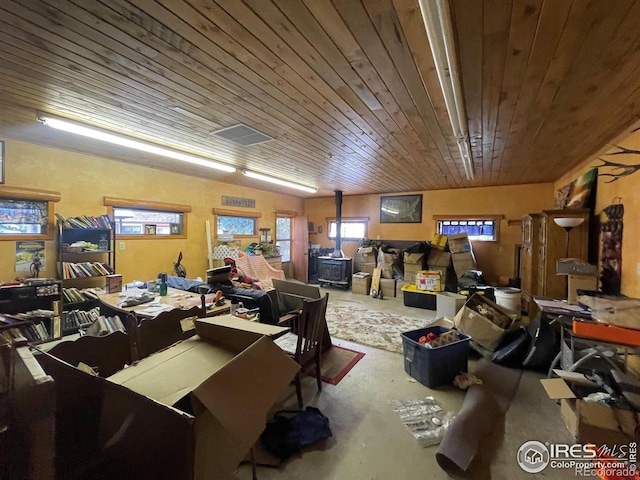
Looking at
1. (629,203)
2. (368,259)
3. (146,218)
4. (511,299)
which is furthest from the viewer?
(368,259)

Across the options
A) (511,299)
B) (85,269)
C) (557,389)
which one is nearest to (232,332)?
(557,389)

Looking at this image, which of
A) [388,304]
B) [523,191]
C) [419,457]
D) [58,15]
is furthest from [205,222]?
[523,191]

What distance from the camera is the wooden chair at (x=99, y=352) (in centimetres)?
145

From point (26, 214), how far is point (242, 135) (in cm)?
299

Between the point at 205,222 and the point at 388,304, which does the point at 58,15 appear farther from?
the point at 388,304

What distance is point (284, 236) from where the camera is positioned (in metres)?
8.14

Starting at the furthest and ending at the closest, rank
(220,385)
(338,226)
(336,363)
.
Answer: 1. (338,226)
2. (336,363)
3. (220,385)

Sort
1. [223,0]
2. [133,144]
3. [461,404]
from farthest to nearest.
Result: 1. [133,144]
2. [461,404]
3. [223,0]

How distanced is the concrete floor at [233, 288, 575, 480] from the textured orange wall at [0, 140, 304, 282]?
365 centimetres

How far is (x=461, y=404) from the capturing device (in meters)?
2.41

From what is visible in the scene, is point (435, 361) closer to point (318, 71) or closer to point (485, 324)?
point (485, 324)

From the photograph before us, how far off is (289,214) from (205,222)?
277 centimetres

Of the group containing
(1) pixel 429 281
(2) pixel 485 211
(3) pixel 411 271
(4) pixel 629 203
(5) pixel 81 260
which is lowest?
(1) pixel 429 281

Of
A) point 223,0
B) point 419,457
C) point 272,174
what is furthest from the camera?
point 272,174
